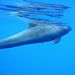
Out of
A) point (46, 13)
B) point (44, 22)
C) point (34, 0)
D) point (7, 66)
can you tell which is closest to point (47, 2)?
point (34, 0)

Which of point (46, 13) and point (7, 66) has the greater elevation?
point (7, 66)

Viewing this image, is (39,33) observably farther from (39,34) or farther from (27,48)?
(27,48)

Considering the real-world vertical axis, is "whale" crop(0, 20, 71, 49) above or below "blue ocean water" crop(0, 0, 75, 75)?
below

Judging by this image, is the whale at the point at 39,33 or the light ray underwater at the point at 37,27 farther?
the whale at the point at 39,33

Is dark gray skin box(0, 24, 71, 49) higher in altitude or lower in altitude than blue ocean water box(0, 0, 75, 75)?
lower

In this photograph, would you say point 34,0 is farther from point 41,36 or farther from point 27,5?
point 41,36

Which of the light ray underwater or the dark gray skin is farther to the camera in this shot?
the dark gray skin

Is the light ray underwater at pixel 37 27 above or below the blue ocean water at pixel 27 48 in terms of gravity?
below

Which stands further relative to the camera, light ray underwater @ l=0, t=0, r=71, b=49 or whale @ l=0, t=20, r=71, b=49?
whale @ l=0, t=20, r=71, b=49

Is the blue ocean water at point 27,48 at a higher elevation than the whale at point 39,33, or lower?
higher

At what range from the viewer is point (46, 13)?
38.4 ft

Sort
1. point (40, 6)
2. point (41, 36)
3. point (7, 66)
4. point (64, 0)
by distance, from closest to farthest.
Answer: point (64, 0) → point (40, 6) → point (41, 36) → point (7, 66)

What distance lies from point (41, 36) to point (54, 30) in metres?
0.76

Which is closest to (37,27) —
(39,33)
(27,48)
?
(39,33)
